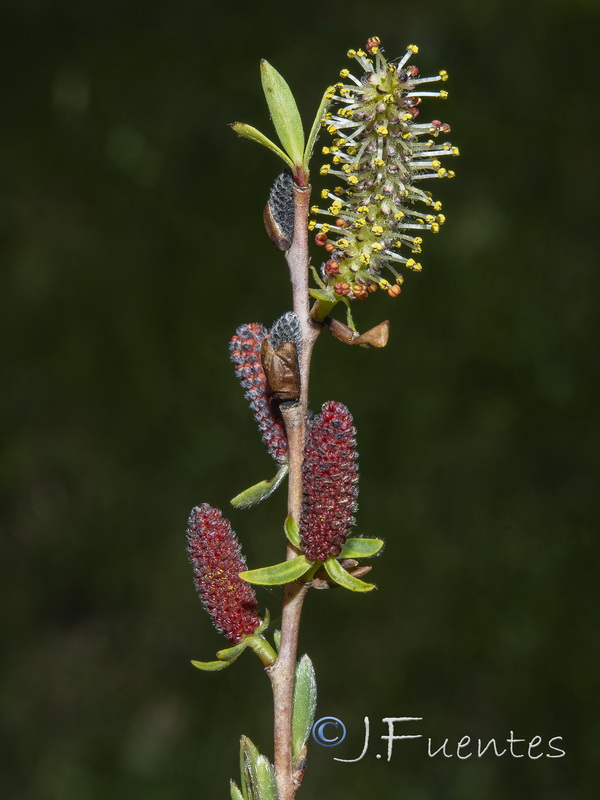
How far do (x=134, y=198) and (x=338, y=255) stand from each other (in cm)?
270

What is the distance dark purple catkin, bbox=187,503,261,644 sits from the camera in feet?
2.63

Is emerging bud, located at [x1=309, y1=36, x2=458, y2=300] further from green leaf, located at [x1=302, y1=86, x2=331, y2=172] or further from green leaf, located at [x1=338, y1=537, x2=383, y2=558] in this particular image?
green leaf, located at [x1=338, y1=537, x2=383, y2=558]

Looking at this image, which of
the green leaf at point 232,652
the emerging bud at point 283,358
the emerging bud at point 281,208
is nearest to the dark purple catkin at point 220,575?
the green leaf at point 232,652

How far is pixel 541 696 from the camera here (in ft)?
9.37

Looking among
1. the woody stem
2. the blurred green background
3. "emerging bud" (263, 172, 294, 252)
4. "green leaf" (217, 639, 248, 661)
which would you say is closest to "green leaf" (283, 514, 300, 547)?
the woody stem

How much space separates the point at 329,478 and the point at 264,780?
0.84 ft

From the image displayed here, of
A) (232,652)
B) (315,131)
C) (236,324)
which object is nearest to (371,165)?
(315,131)

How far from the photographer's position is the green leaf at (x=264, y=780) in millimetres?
766

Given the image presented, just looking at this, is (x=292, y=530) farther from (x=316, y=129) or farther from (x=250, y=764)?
(x=316, y=129)

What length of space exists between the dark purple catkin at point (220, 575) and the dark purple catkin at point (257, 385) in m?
0.08

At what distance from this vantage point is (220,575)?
2.64 feet

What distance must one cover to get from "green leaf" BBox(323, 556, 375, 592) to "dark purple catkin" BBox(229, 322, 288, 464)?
10 centimetres

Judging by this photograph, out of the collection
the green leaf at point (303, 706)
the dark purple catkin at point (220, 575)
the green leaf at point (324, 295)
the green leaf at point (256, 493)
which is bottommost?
the green leaf at point (303, 706)

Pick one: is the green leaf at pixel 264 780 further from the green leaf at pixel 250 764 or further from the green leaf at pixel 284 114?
the green leaf at pixel 284 114
